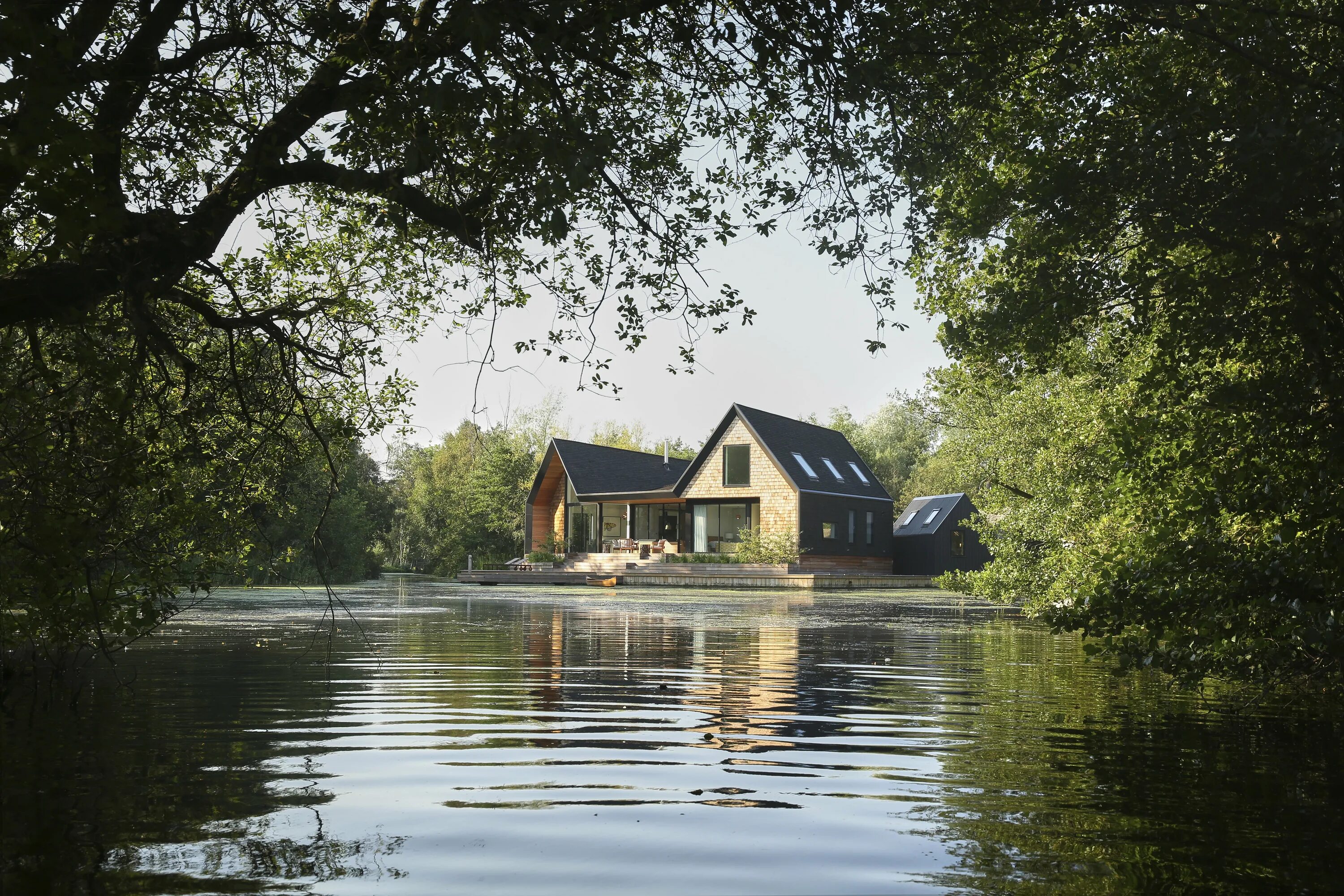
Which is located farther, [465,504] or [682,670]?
[465,504]

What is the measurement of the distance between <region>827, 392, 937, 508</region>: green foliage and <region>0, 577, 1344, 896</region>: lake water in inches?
2669

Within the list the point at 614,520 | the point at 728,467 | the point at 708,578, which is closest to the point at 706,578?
the point at 708,578

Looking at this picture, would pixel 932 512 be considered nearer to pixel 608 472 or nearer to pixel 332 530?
pixel 608 472

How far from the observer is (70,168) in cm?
369

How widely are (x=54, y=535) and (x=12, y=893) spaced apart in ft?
7.10

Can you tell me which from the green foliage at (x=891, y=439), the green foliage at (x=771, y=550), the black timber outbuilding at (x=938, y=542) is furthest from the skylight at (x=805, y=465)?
the green foliage at (x=891, y=439)

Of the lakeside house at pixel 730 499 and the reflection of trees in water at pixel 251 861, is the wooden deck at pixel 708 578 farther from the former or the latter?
the reflection of trees in water at pixel 251 861

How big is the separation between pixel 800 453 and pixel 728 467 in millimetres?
3492

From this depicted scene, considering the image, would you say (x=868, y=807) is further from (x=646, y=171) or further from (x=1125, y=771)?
(x=646, y=171)

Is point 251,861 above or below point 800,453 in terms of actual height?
below

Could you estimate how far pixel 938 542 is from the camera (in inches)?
1955

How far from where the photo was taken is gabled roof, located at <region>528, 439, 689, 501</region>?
1892 inches

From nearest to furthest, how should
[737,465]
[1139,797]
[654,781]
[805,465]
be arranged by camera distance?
[1139,797]
[654,781]
[737,465]
[805,465]

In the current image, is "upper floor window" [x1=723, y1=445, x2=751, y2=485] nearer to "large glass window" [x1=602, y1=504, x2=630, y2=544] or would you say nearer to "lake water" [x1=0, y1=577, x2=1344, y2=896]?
"large glass window" [x1=602, y1=504, x2=630, y2=544]
